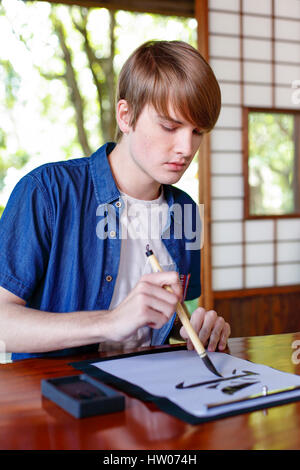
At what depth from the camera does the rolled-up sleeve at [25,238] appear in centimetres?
124

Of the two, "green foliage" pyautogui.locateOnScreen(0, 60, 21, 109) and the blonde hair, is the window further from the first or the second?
"green foliage" pyautogui.locateOnScreen(0, 60, 21, 109)

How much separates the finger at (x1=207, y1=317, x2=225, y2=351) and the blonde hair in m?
0.48

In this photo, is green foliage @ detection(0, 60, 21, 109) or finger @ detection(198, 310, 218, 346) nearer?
finger @ detection(198, 310, 218, 346)

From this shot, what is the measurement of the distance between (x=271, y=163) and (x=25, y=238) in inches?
121

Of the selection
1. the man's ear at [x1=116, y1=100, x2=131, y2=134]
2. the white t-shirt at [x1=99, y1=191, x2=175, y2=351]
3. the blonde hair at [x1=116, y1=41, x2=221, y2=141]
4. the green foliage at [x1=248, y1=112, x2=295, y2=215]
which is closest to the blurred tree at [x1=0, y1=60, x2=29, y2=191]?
the green foliage at [x1=248, y1=112, x2=295, y2=215]

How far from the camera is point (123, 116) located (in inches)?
55.6

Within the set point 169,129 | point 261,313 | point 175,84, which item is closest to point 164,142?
point 169,129

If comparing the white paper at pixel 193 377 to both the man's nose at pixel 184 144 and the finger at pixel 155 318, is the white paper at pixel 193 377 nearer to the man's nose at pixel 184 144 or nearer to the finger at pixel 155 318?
the finger at pixel 155 318

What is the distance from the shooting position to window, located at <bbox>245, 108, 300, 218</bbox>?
→ 393 centimetres

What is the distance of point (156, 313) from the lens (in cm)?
102

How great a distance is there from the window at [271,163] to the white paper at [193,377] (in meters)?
2.88

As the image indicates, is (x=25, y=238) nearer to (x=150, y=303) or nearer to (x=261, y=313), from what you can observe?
(x=150, y=303)
